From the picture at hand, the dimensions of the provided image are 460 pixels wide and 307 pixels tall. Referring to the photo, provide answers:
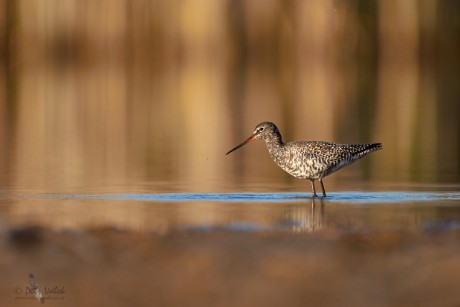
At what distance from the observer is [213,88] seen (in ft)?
104

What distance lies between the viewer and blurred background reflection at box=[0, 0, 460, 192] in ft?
48.6

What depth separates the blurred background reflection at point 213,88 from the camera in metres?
14.8

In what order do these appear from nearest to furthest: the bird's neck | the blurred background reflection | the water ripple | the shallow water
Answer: the shallow water < the water ripple < the bird's neck < the blurred background reflection

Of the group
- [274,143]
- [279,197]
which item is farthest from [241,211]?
[274,143]

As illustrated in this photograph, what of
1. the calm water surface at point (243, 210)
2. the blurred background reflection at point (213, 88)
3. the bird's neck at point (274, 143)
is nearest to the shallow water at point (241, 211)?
the calm water surface at point (243, 210)

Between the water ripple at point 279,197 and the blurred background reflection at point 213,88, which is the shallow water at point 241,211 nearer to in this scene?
the water ripple at point 279,197

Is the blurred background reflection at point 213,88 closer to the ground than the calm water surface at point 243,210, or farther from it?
farther from it

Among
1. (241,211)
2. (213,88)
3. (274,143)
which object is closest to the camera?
(241,211)

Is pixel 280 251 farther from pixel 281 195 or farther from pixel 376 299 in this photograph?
pixel 281 195

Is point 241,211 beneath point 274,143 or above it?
beneath

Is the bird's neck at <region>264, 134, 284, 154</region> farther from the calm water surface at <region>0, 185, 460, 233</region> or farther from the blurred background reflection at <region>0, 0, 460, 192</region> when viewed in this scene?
the blurred background reflection at <region>0, 0, 460, 192</region>

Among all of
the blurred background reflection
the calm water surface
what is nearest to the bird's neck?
the calm water surface

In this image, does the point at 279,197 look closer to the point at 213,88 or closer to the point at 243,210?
the point at 243,210

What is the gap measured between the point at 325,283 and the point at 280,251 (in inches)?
36.0
